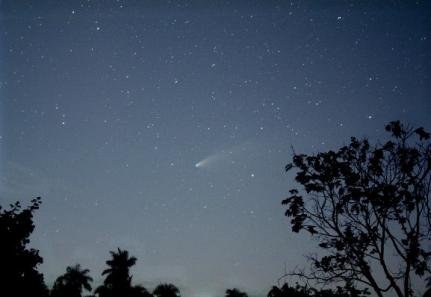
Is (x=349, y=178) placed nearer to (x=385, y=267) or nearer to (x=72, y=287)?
(x=385, y=267)

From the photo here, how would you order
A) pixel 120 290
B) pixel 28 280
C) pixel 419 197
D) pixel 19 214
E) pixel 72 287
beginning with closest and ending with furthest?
pixel 419 197 < pixel 28 280 < pixel 19 214 < pixel 120 290 < pixel 72 287

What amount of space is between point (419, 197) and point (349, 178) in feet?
8.60

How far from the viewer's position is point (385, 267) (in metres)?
12.3

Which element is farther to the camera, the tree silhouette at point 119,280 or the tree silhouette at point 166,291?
the tree silhouette at point 166,291

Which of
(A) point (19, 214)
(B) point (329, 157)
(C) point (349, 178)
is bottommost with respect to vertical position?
(A) point (19, 214)

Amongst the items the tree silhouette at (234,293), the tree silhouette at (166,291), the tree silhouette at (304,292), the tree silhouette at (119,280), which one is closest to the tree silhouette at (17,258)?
→ the tree silhouette at (304,292)

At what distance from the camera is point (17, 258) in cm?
1352

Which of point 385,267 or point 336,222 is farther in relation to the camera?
point 336,222

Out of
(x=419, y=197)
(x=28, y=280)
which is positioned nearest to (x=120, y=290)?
(x=28, y=280)

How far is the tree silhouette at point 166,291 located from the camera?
56781mm

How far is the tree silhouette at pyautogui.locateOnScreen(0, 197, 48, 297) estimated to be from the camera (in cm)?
1294

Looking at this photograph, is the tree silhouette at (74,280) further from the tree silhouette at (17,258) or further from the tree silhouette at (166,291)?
the tree silhouette at (17,258)

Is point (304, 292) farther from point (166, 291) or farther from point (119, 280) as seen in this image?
point (166, 291)

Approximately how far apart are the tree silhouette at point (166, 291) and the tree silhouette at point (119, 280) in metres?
9.00
